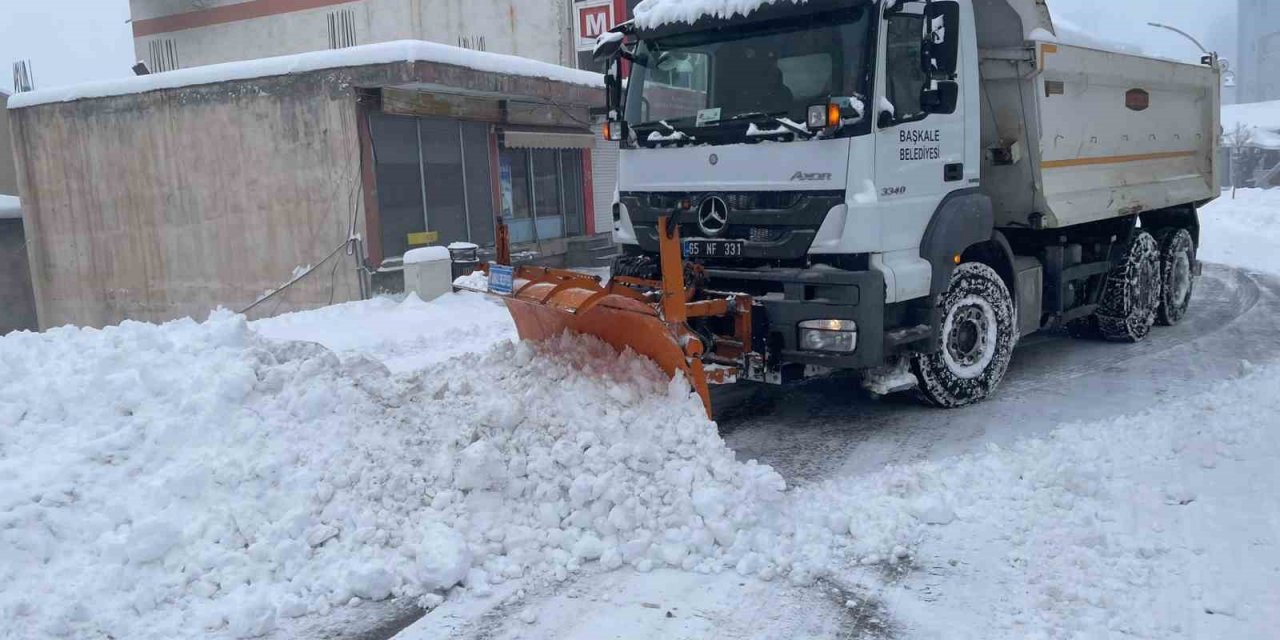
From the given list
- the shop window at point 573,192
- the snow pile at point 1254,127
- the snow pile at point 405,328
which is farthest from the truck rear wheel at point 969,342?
the snow pile at point 1254,127

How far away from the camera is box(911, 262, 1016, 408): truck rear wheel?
7051mm

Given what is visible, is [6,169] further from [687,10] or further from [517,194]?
[687,10]

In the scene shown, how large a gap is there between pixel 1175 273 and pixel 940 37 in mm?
6243

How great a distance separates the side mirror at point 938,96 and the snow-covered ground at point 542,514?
2274mm

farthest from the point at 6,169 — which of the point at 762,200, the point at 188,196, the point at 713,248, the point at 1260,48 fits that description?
the point at 1260,48

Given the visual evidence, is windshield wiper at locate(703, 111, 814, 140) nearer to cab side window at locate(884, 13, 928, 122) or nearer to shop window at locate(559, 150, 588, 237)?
cab side window at locate(884, 13, 928, 122)

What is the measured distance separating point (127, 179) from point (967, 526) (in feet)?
51.1

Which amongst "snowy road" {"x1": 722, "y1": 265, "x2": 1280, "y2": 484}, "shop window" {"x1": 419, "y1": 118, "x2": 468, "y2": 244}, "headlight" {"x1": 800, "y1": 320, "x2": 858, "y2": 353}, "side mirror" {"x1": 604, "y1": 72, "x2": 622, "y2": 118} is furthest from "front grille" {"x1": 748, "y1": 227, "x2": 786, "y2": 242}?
"shop window" {"x1": 419, "y1": 118, "x2": 468, "y2": 244}

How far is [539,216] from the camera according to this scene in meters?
18.6

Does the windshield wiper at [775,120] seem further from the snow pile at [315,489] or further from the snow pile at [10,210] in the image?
the snow pile at [10,210]

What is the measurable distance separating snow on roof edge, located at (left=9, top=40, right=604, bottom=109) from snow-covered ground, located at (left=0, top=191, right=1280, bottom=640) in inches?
330

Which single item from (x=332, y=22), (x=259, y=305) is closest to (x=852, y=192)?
(x=259, y=305)

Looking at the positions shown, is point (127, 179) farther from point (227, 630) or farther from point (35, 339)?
point (227, 630)

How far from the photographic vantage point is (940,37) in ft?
20.7
